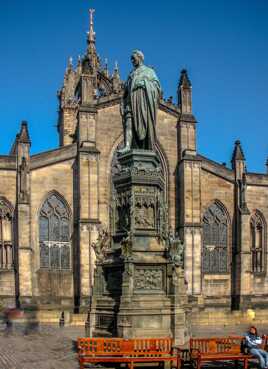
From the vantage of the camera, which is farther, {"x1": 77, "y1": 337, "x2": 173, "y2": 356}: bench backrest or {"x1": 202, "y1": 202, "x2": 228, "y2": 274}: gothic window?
{"x1": 202, "y1": 202, "x2": 228, "y2": 274}: gothic window

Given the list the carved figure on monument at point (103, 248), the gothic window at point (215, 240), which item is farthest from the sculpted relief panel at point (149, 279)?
the gothic window at point (215, 240)

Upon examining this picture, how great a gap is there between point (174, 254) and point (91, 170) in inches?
927

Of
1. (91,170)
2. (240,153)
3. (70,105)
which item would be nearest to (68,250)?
(91,170)

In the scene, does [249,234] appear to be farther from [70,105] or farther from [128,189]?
[128,189]

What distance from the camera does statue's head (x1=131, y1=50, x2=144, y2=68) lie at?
1403 centimetres

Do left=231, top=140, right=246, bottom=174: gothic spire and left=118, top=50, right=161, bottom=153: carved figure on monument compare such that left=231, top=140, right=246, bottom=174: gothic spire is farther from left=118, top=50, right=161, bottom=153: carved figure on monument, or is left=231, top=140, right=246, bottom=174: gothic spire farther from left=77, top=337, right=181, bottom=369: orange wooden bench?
left=77, top=337, right=181, bottom=369: orange wooden bench

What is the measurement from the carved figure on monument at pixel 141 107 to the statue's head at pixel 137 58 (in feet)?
0.65

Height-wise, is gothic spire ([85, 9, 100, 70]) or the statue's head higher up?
gothic spire ([85, 9, 100, 70])

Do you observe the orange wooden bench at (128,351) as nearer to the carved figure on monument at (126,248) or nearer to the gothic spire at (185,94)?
the carved figure on monument at (126,248)

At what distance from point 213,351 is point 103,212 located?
971 inches

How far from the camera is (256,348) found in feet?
41.7

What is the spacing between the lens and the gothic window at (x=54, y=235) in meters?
36.6

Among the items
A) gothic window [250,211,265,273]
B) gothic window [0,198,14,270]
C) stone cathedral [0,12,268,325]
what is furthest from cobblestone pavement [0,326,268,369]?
gothic window [250,211,265,273]

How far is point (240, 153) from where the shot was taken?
41.1 meters
